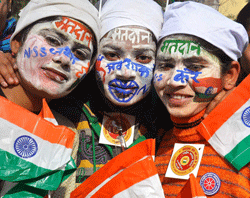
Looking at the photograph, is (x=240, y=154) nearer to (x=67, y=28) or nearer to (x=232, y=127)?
(x=232, y=127)

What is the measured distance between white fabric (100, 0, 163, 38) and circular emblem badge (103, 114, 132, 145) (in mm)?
797

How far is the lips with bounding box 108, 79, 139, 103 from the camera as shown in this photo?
2.91 meters

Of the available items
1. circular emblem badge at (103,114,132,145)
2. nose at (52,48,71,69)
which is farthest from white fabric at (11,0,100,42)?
circular emblem badge at (103,114,132,145)

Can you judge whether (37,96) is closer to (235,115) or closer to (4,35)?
(4,35)

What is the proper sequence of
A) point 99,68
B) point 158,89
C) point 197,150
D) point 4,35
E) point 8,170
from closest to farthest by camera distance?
1. point 8,170
2. point 197,150
3. point 158,89
4. point 99,68
5. point 4,35

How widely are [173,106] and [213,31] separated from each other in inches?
26.8

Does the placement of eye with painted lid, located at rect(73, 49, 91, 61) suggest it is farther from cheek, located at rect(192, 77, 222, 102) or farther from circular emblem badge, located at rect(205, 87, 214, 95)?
circular emblem badge, located at rect(205, 87, 214, 95)

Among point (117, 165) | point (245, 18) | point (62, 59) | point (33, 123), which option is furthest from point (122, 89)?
point (245, 18)

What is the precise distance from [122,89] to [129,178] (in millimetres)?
938

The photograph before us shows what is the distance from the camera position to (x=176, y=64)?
2.69m

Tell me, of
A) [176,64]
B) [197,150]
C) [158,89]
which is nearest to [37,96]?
[158,89]

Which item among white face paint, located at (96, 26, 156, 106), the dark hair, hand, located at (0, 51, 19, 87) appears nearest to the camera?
hand, located at (0, 51, 19, 87)

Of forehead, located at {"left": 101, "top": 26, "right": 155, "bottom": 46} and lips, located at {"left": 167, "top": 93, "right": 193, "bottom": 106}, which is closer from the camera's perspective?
lips, located at {"left": 167, "top": 93, "right": 193, "bottom": 106}

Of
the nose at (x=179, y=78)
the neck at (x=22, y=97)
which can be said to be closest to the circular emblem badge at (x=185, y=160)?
the nose at (x=179, y=78)
